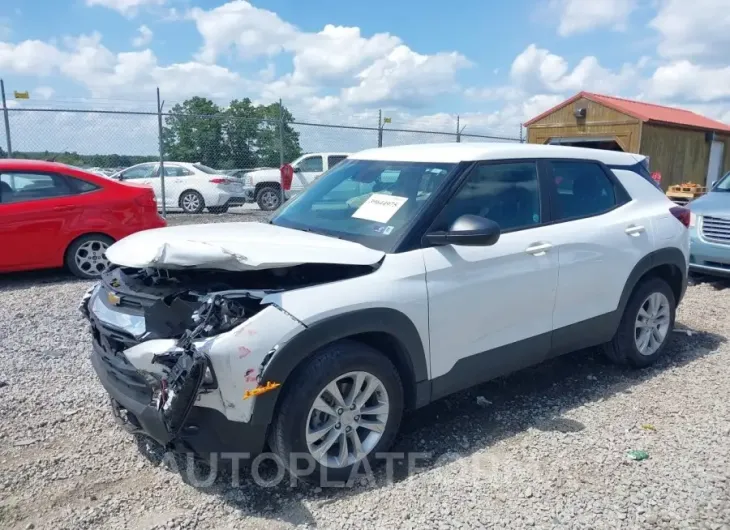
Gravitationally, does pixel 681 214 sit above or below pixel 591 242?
above

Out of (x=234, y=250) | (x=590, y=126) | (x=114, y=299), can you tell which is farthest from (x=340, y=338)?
(x=590, y=126)

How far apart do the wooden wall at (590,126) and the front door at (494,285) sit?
44.0ft

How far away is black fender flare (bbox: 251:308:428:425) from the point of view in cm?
276

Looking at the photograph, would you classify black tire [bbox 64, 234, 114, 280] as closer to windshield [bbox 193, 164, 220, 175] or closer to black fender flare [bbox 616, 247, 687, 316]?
black fender flare [bbox 616, 247, 687, 316]

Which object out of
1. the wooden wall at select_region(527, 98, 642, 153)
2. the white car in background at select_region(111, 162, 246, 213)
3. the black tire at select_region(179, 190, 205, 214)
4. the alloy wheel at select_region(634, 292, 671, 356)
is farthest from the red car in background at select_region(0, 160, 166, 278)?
the wooden wall at select_region(527, 98, 642, 153)

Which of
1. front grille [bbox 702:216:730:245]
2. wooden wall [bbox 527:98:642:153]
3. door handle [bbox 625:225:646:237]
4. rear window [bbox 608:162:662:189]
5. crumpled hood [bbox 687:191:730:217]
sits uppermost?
wooden wall [bbox 527:98:642:153]

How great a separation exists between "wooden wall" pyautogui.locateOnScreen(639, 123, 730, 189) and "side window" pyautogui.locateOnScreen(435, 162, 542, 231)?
1328 centimetres

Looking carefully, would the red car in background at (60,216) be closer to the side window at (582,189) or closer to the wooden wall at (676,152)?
the side window at (582,189)

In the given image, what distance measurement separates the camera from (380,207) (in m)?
3.62

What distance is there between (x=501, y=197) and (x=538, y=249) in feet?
1.34

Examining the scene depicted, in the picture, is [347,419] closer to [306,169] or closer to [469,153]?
[469,153]

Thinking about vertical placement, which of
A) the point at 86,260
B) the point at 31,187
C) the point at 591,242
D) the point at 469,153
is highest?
the point at 469,153

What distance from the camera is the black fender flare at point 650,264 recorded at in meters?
4.45

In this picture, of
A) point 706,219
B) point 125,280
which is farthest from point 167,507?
point 706,219
